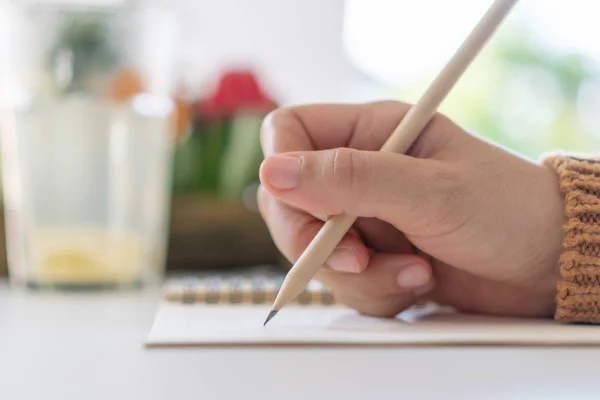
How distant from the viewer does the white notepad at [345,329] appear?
455 mm

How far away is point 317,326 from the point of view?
510 mm

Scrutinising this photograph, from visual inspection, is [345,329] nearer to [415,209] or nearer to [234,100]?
[415,209]

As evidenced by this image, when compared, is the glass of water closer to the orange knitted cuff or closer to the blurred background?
the blurred background

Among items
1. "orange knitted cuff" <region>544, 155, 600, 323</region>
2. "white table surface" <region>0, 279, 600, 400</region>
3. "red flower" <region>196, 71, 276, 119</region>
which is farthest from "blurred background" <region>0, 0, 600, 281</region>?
"white table surface" <region>0, 279, 600, 400</region>

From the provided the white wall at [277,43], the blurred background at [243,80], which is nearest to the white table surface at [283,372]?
the blurred background at [243,80]

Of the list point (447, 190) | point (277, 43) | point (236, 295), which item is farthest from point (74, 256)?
point (277, 43)

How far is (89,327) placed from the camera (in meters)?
0.57

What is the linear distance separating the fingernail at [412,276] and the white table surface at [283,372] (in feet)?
0.34

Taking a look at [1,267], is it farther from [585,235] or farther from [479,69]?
[479,69]

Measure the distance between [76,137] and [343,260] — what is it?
38cm

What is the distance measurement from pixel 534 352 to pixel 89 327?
1.01 feet

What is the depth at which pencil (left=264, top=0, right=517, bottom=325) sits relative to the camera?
1.53 ft

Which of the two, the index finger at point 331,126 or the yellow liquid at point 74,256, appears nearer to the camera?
the index finger at point 331,126

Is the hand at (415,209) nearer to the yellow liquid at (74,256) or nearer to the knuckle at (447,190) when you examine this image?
the knuckle at (447,190)
